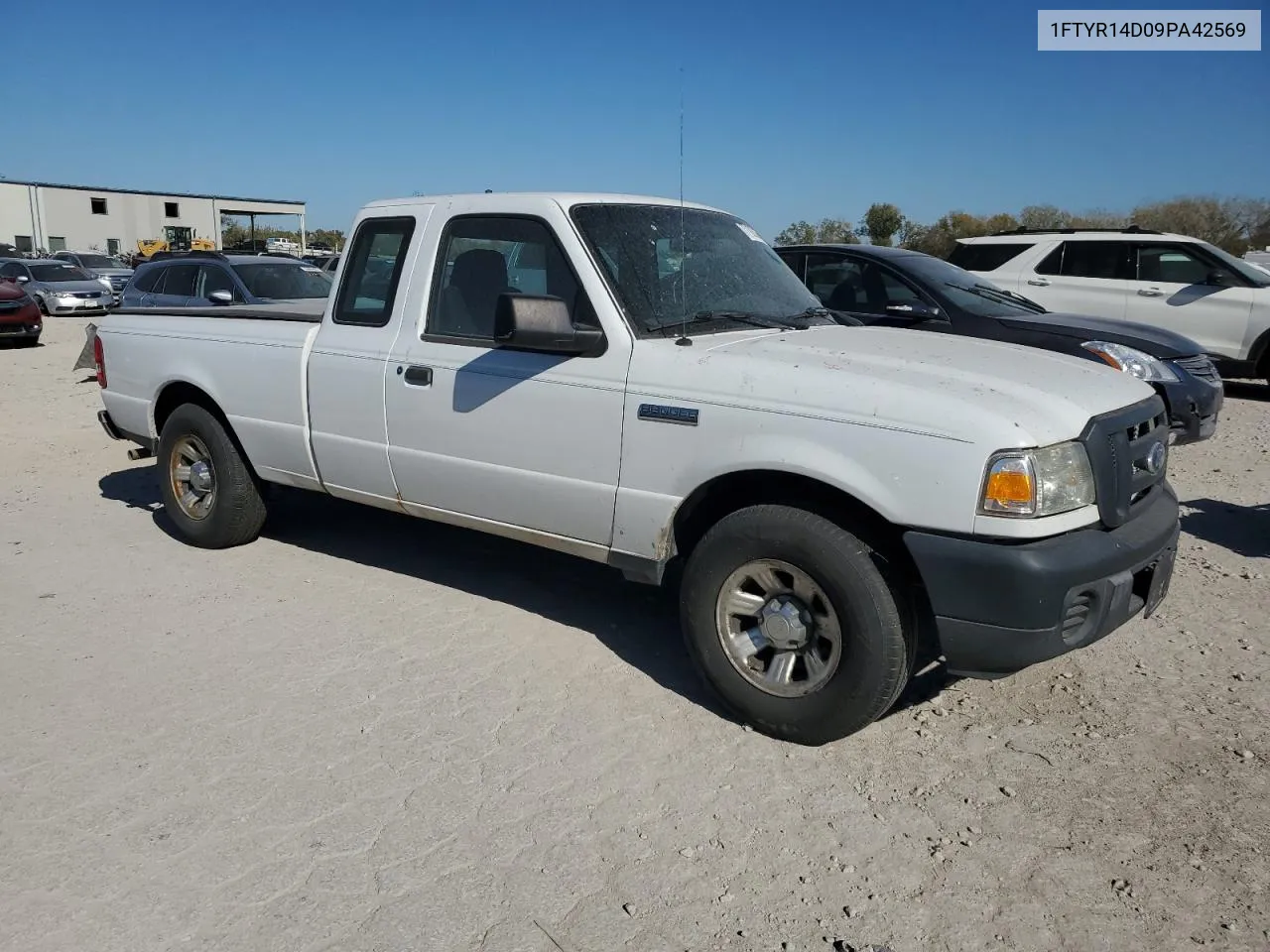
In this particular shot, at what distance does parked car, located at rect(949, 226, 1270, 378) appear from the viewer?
11.6 metres

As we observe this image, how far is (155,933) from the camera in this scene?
9.06 feet

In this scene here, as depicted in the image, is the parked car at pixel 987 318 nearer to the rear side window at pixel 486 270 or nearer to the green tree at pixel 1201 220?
the rear side window at pixel 486 270

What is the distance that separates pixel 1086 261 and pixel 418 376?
9.81 meters

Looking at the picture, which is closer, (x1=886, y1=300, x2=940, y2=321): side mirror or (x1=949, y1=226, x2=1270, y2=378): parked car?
(x1=886, y1=300, x2=940, y2=321): side mirror

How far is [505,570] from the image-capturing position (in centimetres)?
573

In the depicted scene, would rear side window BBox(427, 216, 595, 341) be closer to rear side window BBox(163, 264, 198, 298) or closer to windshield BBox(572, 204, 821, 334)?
windshield BBox(572, 204, 821, 334)

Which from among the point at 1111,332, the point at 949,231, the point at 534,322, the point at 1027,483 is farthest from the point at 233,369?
the point at 949,231

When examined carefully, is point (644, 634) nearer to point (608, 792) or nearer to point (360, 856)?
point (608, 792)

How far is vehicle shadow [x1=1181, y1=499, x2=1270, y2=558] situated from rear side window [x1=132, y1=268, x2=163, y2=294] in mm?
12227

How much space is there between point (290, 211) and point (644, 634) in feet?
204

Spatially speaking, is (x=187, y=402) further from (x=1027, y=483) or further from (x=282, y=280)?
(x=282, y=280)

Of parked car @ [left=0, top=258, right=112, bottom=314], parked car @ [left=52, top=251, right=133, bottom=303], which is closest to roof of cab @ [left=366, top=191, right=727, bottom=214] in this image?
parked car @ [left=0, top=258, right=112, bottom=314]

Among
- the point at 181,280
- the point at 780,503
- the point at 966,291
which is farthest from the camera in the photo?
the point at 181,280

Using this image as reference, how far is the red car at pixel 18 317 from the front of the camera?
59.9 feet
